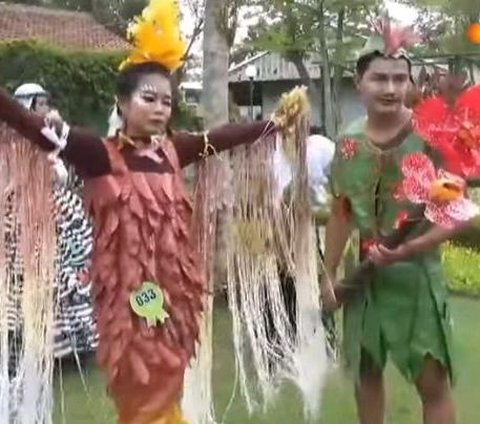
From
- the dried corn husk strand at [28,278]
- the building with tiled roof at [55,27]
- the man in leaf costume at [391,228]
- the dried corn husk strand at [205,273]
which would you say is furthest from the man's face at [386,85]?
the building with tiled roof at [55,27]

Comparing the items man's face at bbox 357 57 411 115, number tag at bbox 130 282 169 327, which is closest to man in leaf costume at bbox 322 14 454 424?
man's face at bbox 357 57 411 115

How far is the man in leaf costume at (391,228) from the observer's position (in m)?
3.20

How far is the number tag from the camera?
9.86 ft

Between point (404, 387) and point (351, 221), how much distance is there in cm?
207

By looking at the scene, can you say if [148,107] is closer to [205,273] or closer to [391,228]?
[205,273]

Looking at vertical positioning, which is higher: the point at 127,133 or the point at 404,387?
the point at 127,133

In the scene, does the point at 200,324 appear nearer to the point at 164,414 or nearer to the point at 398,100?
the point at 164,414

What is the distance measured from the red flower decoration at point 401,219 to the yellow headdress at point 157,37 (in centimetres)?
80

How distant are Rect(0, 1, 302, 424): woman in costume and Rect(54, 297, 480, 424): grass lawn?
4.32 feet

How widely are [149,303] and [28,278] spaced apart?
411 mm

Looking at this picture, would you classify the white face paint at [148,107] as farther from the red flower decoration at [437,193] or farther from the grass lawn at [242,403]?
the grass lawn at [242,403]

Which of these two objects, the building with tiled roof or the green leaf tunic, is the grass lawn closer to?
the green leaf tunic

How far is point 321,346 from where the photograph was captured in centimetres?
354

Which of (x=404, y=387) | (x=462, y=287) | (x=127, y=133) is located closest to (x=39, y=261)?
(x=127, y=133)
